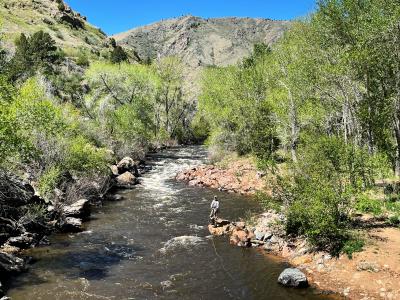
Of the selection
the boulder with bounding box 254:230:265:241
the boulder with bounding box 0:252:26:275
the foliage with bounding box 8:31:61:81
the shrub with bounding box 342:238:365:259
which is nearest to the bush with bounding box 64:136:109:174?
the boulder with bounding box 0:252:26:275

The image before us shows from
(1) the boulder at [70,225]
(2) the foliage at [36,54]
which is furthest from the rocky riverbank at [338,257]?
(2) the foliage at [36,54]

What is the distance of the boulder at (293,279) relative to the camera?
19.0m

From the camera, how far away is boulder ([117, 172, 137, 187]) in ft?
139

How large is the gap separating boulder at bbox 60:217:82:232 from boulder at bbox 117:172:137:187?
14.3 metres

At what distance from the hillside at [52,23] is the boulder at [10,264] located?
89.2 meters

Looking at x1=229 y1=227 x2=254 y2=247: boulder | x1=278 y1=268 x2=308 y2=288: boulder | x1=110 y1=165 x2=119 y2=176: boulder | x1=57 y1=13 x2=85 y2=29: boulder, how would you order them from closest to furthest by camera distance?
x1=278 y1=268 x2=308 y2=288: boulder, x1=229 y1=227 x2=254 y2=247: boulder, x1=110 y1=165 x2=119 y2=176: boulder, x1=57 y1=13 x2=85 y2=29: boulder

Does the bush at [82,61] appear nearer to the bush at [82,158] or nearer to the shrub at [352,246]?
the bush at [82,158]

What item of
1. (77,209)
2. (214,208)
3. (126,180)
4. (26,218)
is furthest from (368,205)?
(126,180)

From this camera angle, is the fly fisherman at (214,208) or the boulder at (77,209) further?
the boulder at (77,209)

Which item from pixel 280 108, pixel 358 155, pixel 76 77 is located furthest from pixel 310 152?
pixel 76 77

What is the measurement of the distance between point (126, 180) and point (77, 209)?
44.4ft

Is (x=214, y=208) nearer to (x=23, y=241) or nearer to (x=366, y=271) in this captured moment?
(x=366, y=271)

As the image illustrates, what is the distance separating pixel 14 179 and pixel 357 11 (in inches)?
939

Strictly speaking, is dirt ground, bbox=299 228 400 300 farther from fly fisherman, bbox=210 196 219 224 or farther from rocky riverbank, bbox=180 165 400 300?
fly fisherman, bbox=210 196 219 224
